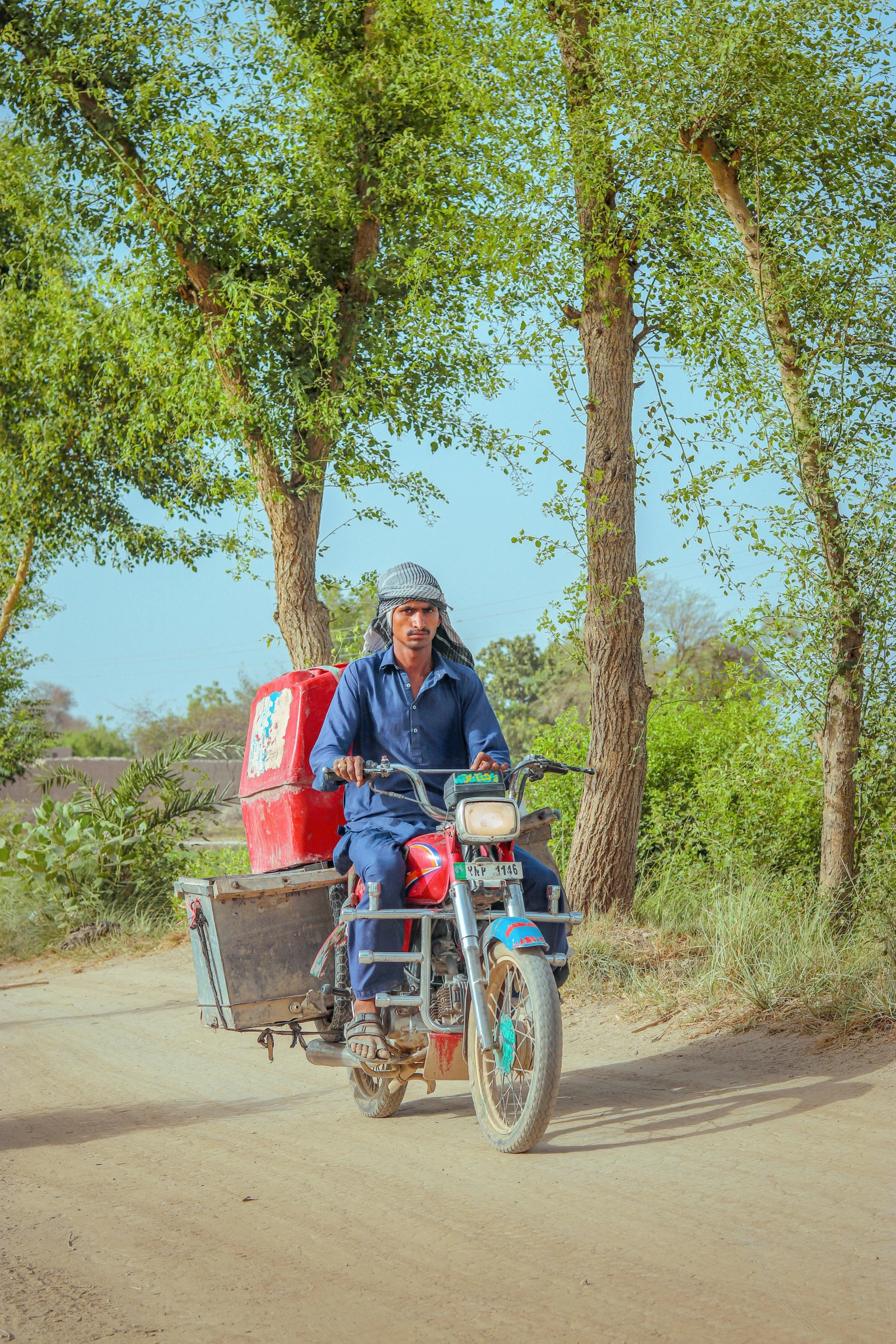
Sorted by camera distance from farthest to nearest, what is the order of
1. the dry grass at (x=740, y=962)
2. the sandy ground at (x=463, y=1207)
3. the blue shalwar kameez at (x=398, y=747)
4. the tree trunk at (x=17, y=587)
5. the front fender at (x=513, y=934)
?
the tree trunk at (x=17, y=587), the dry grass at (x=740, y=962), the blue shalwar kameez at (x=398, y=747), the front fender at (x=513, y=934), the sandy ground at (x=463, y=1207)

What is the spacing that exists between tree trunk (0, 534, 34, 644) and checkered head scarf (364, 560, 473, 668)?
15634mm

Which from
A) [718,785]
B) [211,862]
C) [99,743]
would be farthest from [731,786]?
[99,743]

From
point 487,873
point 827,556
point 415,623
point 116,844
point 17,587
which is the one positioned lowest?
point 487,873

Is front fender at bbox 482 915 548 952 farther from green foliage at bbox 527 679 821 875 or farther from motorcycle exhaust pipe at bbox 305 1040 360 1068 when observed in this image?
green foliage at bbox 527 679 821 875

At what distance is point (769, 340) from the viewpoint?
8.79m

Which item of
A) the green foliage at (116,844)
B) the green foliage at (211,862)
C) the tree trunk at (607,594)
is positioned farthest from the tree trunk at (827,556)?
the green foliage at (116,844)

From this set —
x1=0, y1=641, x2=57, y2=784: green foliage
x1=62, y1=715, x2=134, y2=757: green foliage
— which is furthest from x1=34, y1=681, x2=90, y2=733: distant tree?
x1=0, y1=641, x2=57, y2=784: green foliage

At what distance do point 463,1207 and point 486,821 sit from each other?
1415mm

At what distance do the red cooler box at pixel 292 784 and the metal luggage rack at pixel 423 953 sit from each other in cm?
92

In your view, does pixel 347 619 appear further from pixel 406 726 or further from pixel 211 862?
pixel 406 726

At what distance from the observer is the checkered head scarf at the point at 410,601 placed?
18.8ft

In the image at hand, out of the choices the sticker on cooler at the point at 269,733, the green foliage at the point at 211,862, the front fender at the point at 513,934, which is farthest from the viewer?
the green foliage at the point at 211,862

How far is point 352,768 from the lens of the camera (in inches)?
A: 201

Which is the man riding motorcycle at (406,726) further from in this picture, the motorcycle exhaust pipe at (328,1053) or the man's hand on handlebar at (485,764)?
the motorcycle exhaust pipe at (328,1053)
